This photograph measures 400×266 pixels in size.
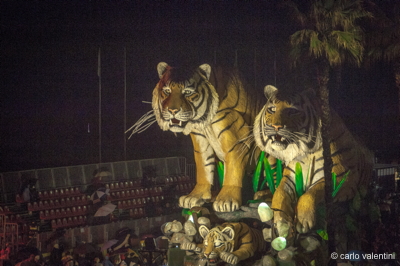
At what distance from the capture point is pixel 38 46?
27.9ft

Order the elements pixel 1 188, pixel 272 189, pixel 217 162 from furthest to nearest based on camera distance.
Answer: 1. pixel 1 188
2. pixel 217 162
3. pixel 272 189

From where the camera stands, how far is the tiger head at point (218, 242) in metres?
5.69

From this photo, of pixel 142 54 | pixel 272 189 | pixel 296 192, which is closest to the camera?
pixel 296 192

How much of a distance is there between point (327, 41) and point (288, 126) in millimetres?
1057

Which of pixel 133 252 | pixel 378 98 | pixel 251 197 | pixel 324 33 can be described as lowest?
pixel 133 252

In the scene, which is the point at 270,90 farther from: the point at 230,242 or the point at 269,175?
the point at 230,242

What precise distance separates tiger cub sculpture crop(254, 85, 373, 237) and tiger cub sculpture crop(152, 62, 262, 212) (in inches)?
17.0

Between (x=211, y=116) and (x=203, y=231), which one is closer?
(x=203, y=231)

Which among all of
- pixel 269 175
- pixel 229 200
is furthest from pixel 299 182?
pixel 229 200

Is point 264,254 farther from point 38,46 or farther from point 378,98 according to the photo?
point 38,46

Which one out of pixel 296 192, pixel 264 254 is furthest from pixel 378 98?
pixel 264 254

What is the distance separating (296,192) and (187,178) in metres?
3.68

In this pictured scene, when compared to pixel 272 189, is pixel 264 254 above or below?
below

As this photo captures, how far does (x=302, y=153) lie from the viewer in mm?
5812
